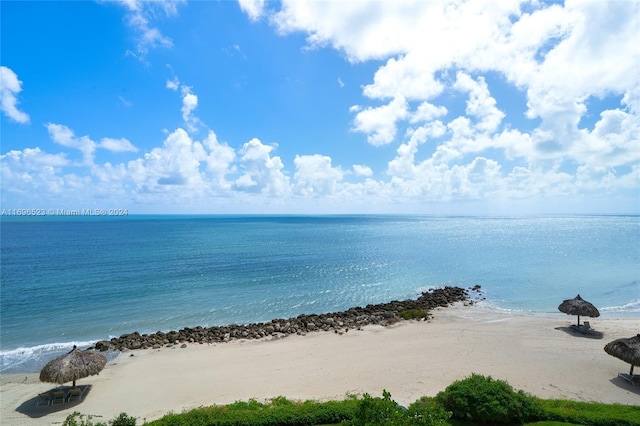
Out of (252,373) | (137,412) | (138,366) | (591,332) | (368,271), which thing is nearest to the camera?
(137,412)

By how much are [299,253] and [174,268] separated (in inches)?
1020

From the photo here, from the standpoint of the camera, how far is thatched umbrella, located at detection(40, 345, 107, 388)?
16875 mm

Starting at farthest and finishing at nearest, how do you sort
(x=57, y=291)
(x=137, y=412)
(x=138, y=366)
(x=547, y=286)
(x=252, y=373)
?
(x=547, y=286), (x=57, y=291), (x=138, y=366), (x=252, y=373), (x=137, y=412)

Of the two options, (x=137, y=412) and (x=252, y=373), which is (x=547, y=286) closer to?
(x=252, y=373)

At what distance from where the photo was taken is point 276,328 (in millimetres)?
27516

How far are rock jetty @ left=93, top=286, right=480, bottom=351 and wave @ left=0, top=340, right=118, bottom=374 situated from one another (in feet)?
6.61

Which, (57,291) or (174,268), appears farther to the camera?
(174,268)

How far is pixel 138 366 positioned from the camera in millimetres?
21422

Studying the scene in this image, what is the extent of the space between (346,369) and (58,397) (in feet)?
49.7

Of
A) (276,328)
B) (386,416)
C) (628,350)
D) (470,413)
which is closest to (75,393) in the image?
(276,328)

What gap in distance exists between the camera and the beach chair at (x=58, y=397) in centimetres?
1706

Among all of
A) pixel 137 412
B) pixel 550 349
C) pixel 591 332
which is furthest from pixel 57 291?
pixel 591 332

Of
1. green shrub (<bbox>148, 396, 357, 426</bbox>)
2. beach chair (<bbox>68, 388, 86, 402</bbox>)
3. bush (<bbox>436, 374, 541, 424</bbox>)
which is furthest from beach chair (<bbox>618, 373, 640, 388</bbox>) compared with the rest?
beach chair (<bbox>68, 388, 86, 402</bbox>)

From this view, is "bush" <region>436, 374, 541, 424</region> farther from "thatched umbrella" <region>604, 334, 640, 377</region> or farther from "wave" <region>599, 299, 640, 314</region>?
"wave" <region>599, 299, 640, 314</region>
